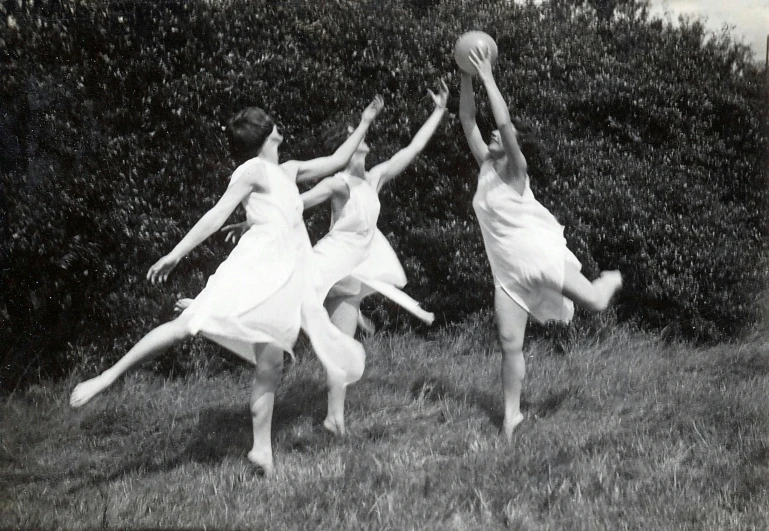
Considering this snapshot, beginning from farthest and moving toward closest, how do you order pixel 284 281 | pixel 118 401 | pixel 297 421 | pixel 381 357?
pixel 381 357 < pixel 118 401 < pixel 297 421 < pixel 284 281

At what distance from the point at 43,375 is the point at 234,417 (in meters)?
1.72

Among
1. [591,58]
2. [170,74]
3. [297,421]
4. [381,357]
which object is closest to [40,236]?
[170,74]

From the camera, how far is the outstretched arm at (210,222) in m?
3.72

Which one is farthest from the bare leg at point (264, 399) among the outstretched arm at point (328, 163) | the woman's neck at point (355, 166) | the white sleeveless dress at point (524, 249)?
the white sleeveless dress at point (524, 249)

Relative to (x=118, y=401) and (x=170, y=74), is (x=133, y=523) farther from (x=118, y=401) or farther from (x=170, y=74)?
(x=170, y=74)

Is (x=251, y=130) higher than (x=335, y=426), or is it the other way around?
(x=251, y=130)

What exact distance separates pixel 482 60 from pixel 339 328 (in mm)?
2010

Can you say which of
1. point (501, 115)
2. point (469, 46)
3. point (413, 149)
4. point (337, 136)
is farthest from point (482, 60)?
point (337, 136)

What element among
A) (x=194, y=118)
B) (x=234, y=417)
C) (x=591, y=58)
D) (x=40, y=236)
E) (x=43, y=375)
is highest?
(x=591, y=58)

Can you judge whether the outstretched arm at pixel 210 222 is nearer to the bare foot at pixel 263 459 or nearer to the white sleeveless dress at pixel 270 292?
the white sleeveless dress at pixel 270 292

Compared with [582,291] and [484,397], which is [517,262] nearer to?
[582,291]


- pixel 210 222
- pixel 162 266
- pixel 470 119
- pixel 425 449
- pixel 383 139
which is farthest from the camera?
pixel 383 139

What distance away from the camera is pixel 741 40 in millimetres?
6801

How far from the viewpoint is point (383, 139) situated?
251 inches
